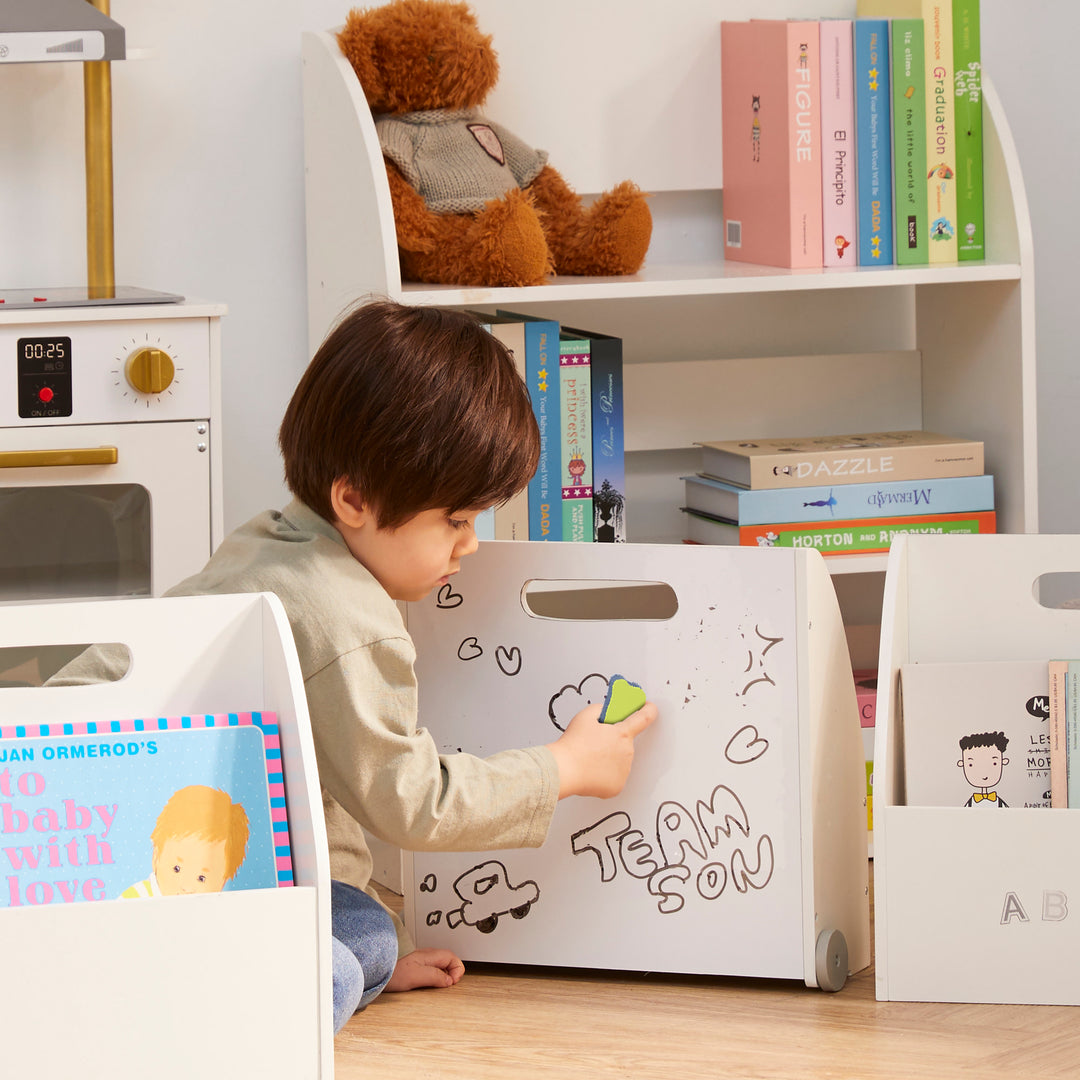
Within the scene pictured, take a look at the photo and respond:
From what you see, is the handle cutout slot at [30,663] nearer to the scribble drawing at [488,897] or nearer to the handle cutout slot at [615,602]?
the scribble drawing at [488,897]

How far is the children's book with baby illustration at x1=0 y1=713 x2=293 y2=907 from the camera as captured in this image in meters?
0.79

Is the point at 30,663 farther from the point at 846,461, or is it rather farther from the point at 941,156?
the point at 941,156

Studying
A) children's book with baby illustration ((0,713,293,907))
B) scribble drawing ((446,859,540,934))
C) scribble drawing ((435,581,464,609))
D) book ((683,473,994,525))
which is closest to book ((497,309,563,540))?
book ((683,473,994,525))

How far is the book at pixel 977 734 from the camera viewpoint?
112cm

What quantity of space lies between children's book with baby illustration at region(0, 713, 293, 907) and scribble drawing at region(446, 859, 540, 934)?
380mm

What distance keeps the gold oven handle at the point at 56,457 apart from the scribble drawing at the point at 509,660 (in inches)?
18.4

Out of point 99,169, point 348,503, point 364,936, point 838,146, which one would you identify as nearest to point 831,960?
point 364,936

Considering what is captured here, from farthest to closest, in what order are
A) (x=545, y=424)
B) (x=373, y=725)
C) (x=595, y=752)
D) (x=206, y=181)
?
(x=206, y=181) → (x=545, y=424) → (x=595, y=752) → (x=373, y=725)

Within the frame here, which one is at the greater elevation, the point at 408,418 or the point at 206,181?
the point at 206,181

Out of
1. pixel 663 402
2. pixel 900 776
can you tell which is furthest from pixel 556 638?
pixel 663 402

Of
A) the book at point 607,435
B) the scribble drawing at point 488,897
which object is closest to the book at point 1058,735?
the scribble drawing at point 488,897

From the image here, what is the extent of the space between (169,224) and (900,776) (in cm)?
110

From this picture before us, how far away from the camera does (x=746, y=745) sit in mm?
1107

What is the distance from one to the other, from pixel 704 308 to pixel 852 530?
0.42 metres
